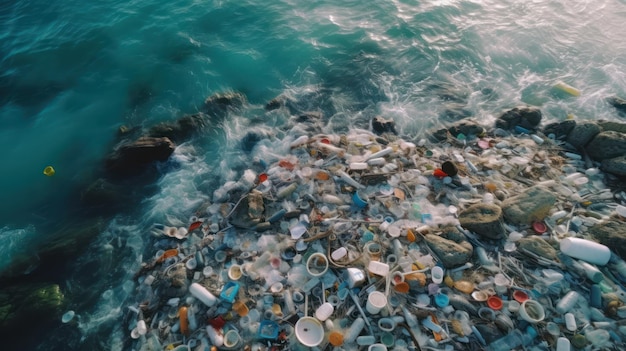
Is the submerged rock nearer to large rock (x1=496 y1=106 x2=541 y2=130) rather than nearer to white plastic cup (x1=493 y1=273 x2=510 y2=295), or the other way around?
large rock (x1=496 y1=106 x2=541 y2=130)

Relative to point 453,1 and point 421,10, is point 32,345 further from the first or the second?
point 453,1

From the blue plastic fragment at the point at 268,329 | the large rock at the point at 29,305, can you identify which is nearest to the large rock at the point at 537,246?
the blue plastic fragment at the point at 268,329

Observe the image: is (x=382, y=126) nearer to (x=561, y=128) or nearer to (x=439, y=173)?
(x=439, y=173)

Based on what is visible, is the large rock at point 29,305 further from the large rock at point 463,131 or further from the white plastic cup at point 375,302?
the large rock at point 463,131

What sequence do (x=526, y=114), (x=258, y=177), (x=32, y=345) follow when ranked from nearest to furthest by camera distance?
(x=32, y=345) < (x=258, y=177) < (x=526, y=114)

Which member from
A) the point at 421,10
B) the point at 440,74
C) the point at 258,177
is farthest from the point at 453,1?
the point at 258,177

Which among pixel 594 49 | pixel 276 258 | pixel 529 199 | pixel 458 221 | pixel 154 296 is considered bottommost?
pixel 154 296
